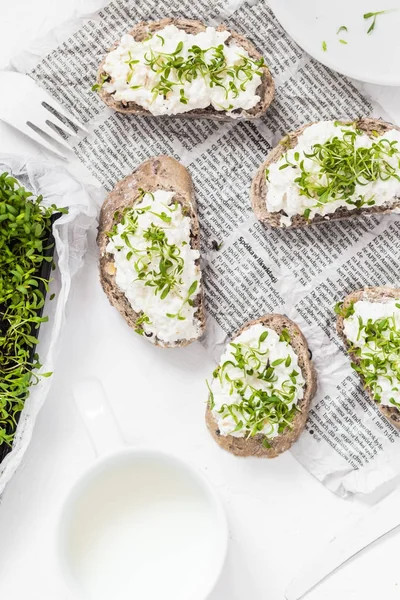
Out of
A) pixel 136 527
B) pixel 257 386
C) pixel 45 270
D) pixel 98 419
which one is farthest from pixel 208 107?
pixel 136 527

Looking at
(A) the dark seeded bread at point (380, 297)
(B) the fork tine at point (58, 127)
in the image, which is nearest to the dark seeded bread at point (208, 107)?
(B) the fork tine at point (58, 127)

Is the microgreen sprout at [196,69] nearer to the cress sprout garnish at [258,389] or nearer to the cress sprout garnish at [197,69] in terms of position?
the cress sprout garnish at [197,69]

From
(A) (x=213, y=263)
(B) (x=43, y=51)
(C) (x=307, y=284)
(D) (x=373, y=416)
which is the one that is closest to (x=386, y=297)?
(C) (x=307, y=284)

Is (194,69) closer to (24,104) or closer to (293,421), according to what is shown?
(24,104)

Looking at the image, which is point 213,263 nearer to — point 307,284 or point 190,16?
point 307,284

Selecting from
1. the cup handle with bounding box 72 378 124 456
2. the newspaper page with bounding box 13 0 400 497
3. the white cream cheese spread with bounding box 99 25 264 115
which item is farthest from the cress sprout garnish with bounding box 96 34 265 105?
the cup handle with bounding box 72 378 124 456

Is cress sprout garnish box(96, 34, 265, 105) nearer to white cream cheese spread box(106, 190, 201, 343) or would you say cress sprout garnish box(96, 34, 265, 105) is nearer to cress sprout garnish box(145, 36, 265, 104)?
cress sprout garnish box(145, 36, 265, 104)
